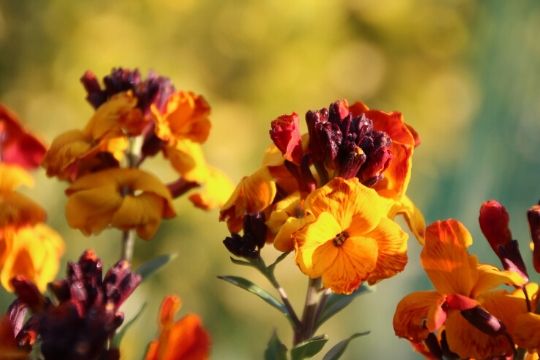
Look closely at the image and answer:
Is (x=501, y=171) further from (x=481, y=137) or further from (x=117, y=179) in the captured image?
(x=117, y=179)

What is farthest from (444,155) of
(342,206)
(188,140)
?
(342,206)

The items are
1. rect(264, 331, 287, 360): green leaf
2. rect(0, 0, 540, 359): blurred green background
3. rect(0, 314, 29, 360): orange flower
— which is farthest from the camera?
rect(0, 0, 540, 359): blurred green background

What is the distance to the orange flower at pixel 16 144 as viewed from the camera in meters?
1.32

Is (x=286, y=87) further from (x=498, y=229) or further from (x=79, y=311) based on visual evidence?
(x=79, y=311)

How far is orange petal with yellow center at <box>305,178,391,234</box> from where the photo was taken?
945mm

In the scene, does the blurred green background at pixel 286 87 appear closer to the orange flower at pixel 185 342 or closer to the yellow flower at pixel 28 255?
the yellow flower at pixel 28 255

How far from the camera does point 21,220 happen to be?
1200 mm

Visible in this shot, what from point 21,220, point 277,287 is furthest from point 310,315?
point 21,220

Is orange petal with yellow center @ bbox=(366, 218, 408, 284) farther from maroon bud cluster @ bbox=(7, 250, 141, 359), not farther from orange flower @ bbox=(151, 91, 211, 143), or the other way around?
orange flower @ bbox=(151, 91, 211, 143)

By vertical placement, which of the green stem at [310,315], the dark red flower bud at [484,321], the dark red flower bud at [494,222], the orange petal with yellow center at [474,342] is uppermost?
the dark red flower bud at [494,222]

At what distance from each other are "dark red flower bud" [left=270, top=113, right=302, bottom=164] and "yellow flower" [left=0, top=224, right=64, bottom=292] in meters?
0.33

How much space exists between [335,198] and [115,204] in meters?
0.30

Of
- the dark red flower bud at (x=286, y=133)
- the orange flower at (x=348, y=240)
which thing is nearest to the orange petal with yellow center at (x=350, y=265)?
the orange flower at (x=348, y=240)

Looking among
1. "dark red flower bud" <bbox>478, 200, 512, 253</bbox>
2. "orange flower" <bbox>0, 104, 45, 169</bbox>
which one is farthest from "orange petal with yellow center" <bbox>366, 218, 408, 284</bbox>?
"orange flower" <bbox>0, 104, 45, 169</bbox>
